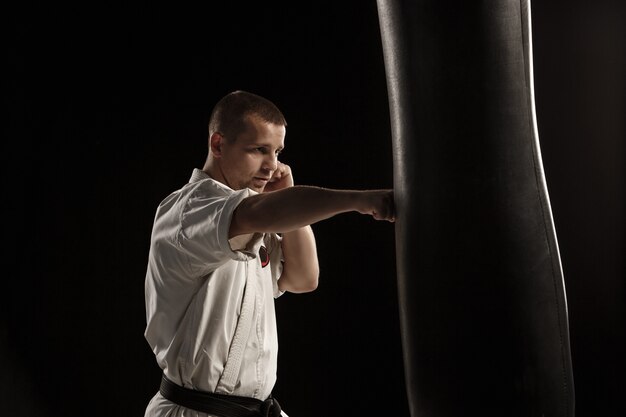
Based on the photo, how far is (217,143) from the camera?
1.83 metres

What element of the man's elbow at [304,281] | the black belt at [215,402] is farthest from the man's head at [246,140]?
the black belt at [215,402]

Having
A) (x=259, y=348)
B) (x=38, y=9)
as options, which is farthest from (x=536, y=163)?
(x=38, y=9)

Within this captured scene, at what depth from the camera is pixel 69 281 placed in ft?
10.3

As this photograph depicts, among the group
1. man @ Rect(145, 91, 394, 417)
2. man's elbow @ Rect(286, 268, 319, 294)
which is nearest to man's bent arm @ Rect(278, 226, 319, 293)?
man's elbow @ Rect(286, 268, 319, 294)

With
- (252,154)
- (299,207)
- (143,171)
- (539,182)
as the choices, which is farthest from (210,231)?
(143,171)

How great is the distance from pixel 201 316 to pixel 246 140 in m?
0.41

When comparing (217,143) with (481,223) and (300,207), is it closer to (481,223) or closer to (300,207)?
(300,207)

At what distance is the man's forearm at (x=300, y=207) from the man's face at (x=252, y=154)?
1.29ft

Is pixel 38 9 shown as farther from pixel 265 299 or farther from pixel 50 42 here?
pixel 265 299

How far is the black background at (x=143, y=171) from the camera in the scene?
3086mm

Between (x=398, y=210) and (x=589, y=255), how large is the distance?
175cm

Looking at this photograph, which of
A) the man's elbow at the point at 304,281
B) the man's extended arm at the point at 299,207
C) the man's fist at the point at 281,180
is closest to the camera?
the man's extended arm at the point at 299,207

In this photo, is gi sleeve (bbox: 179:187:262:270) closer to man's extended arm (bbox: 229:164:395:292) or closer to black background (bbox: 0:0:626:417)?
man's extended arm (bbox: 229:164:395:292)

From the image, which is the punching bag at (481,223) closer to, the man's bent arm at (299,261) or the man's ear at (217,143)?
the man's ear at (217,143)
